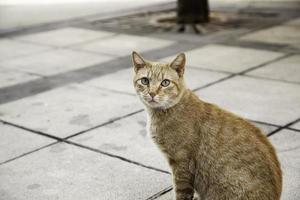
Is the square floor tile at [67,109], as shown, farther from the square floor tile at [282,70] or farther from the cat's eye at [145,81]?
the square floor tile at [282,70]

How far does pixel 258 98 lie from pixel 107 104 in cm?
208

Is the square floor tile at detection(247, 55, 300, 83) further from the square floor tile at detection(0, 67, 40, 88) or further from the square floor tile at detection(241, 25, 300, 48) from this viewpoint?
the square floor tile at detection(0, 67, 40, 88)

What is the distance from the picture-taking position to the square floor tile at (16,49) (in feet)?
33.2

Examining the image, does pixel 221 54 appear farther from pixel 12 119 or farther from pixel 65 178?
pixel 65 178

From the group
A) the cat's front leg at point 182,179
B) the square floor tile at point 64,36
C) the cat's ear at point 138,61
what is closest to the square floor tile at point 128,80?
the square floor tile at point 64,36

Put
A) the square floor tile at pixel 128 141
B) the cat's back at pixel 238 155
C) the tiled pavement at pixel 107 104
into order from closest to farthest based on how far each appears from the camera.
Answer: the cat's back at pixel 238 155
the tiled pavement at pixel 107 104
the square floor tile at pixel 128 141

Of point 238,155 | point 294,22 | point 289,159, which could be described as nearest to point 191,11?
point 294,22

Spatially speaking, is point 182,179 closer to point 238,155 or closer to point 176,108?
point 238,155

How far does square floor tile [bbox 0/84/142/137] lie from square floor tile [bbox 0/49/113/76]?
1.28 meters

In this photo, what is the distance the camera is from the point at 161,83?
4.21 meters

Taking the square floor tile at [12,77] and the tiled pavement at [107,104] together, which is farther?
the square floor tile at [12,77]

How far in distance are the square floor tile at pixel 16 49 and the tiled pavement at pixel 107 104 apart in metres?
0.02

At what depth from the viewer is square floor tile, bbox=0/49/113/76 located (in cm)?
893

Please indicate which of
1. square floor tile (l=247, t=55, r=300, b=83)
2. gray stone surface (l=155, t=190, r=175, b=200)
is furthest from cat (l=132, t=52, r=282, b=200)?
square floor tile (l=247, t=55, r=300, b=83)
